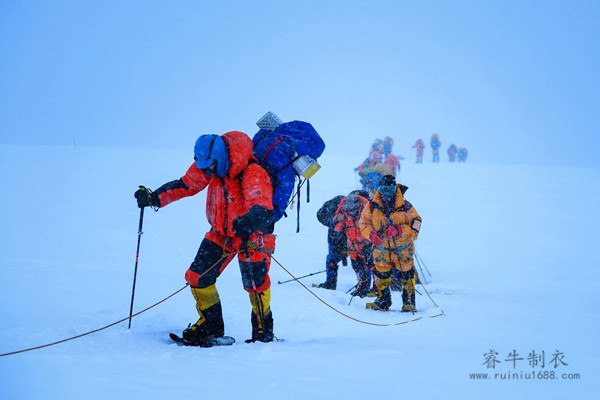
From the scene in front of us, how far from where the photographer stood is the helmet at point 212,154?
14.5 feet

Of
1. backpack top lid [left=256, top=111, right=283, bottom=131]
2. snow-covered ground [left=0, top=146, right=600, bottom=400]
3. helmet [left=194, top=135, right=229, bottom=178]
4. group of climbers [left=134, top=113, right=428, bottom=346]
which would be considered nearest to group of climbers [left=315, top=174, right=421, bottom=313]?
snow-covered ground [left=0, top=146, right=600, bottom=400]

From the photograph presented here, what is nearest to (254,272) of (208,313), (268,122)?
(208,313)

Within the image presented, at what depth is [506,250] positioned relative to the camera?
1405 cm

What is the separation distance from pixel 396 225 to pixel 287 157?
118 inches

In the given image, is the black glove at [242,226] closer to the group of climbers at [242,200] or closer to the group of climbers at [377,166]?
the group of climbers at [242,200]

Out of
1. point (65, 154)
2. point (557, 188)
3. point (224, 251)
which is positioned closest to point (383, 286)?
point (224, 251)

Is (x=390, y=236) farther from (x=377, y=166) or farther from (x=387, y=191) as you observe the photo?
(x=377, y=166)

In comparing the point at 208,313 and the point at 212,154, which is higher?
the point at 212,154

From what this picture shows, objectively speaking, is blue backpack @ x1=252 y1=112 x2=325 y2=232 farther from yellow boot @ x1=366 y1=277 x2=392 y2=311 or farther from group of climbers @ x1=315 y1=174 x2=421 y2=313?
yellow boot @ x1=366 y1=277 x2=392 y2=311

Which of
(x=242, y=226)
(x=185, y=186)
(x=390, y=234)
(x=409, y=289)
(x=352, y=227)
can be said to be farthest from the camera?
(x=352, y=227)

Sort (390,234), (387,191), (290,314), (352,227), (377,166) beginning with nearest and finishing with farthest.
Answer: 1. (290,314)
2. (387,191)
3. (390,234)
4. (352,227)
5. (377,166)

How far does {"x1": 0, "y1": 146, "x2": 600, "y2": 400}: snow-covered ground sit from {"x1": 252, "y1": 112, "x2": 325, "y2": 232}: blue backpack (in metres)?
1.29

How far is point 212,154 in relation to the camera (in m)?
4.42

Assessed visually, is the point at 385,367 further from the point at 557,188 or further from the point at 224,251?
the point at 557,188
